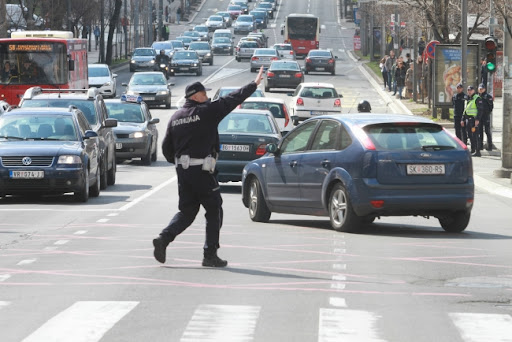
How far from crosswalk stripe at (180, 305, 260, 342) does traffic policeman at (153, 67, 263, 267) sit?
2.48 metres

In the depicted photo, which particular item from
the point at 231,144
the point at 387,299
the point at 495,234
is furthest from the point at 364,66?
the point at 387,299

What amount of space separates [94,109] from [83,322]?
1755 centimetres

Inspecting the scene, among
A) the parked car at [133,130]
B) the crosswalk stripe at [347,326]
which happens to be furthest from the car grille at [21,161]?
the crosswalk stripe at [347,326]

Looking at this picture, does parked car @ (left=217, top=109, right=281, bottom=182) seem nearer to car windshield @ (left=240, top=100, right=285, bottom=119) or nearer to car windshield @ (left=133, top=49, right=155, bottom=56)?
car windshield @ (left=240, top=100, right=285, bottom=119)

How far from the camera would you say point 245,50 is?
95.6 m

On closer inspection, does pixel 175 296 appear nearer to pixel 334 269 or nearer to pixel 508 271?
pixel 334 269

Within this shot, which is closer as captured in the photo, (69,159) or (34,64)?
(69,159)

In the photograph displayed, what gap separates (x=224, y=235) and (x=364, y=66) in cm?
7594

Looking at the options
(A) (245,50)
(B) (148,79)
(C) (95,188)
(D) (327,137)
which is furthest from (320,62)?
(D) (327,137)

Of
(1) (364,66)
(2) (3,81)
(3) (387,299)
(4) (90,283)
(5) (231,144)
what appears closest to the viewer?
(3) (387,299)

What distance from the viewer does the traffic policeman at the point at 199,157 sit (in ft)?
40.1

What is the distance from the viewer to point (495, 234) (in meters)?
16.4

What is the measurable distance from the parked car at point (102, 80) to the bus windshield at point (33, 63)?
16106mm

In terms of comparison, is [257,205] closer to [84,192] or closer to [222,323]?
[84,192]
